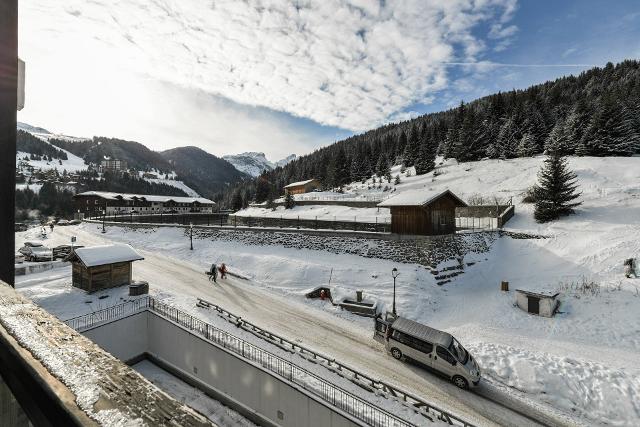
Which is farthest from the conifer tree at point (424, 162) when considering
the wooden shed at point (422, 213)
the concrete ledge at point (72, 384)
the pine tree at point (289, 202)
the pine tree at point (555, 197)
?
the concrete ledge at point (72, 384)

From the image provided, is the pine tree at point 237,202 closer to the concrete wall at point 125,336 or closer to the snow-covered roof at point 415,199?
the snow-covered roof at point 415,199

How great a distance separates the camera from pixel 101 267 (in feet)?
76.0

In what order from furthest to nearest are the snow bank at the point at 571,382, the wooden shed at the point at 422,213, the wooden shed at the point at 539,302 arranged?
the wooden shed at the point at 422,213
the wooden shed at the point at 539,302
the snow bank at the point at 571,382

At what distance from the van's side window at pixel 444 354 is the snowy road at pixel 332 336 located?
1217 mm

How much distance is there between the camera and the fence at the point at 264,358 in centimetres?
1145

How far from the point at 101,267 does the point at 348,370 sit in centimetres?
2063

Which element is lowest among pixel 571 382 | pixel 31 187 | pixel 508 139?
pixel 571 382

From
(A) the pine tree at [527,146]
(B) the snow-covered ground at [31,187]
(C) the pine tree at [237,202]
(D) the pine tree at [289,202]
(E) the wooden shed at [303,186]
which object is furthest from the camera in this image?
(B) the snow-covered ground at [31,187]

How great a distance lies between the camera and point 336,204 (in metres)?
54.5

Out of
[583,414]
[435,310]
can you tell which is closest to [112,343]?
[435,310]

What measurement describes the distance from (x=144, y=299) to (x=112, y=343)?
3.42 m

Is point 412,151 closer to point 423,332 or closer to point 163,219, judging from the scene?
point 163,219

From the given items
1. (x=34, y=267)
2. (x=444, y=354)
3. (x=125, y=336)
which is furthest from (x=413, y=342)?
(x=34, y=267)

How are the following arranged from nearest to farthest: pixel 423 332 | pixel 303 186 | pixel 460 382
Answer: pixel 460 382, pixel 423 332, pixel 303 186
